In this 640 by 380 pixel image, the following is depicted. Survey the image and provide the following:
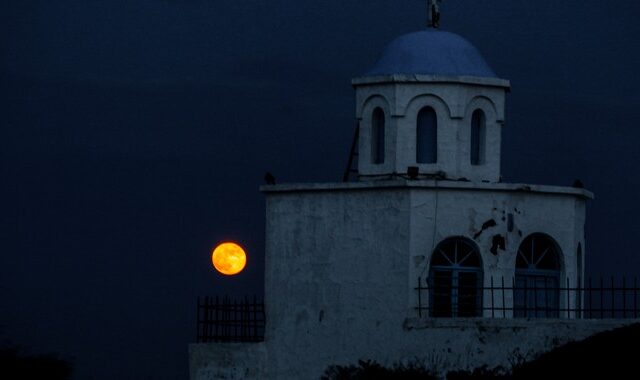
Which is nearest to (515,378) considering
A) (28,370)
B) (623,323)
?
(623,323)

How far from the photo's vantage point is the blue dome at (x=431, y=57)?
4603 centimetres

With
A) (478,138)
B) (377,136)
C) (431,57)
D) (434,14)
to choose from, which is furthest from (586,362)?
(434,14)

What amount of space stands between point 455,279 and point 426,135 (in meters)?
3.42

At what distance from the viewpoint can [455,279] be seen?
4488 cm

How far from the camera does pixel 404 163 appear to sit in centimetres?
4575

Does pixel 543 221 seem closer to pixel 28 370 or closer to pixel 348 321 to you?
pixel 348 321

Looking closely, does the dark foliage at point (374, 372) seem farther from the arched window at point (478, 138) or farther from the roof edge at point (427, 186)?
the arched window at point (478, 138)

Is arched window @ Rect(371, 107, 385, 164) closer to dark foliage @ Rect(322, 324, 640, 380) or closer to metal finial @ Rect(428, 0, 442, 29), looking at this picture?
metal finial @ Rect(428, 0, 442, 29)

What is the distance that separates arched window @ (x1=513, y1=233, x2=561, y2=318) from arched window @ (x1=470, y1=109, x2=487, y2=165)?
225 centimetres

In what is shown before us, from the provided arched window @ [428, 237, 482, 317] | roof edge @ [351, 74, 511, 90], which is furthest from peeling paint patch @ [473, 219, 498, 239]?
roof edge @ [351, 74, 511, 90]

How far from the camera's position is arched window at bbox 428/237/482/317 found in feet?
147

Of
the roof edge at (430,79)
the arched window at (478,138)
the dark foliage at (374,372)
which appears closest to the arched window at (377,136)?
the roof edge at (430,79)

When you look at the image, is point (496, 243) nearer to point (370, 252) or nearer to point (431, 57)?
point (370, 252)

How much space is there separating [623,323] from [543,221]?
15.6 ft
